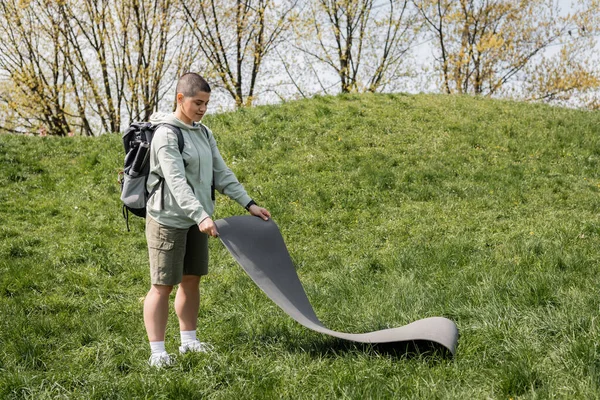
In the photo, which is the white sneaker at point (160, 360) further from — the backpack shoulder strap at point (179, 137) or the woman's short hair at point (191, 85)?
the woman's short hair at point (191, 85)

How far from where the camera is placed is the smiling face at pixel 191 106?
3.46 m

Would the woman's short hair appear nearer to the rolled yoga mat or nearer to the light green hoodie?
the light green hoodie

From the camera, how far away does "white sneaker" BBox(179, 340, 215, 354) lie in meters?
3.62

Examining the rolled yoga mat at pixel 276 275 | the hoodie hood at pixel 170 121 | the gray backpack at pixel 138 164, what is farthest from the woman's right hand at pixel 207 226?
the hoodie hood at pixel 170 121

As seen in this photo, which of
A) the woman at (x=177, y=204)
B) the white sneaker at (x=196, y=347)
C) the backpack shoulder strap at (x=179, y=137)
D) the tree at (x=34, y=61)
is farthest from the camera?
the tree at (x=34, y=61)

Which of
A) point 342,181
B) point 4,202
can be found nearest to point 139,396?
point 342,181

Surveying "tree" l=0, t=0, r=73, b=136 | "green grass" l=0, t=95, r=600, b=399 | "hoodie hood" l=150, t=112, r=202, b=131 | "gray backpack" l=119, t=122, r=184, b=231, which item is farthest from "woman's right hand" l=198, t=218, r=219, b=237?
"tree" l=0, t=0, r=73, b=136

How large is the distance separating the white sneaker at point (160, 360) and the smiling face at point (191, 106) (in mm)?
1532

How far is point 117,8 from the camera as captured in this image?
20.2 meters

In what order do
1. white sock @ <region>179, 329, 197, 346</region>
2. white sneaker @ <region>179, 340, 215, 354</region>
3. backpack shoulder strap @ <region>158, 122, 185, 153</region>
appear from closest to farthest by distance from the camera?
backpack shoulder strap @ <region>158, 122, 185, 153</region>
white sneaker @ <region>179, 340, 215, 354</region>
white sock @ <region>179, 329, 197, 346</region>

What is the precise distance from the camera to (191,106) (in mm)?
3465

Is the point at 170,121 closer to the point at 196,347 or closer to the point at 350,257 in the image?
the point at 196,347

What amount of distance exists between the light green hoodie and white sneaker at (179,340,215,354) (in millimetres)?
852

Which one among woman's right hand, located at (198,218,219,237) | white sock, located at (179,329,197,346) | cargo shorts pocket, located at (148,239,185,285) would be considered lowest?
white sock, located at (179,329,197,346)
